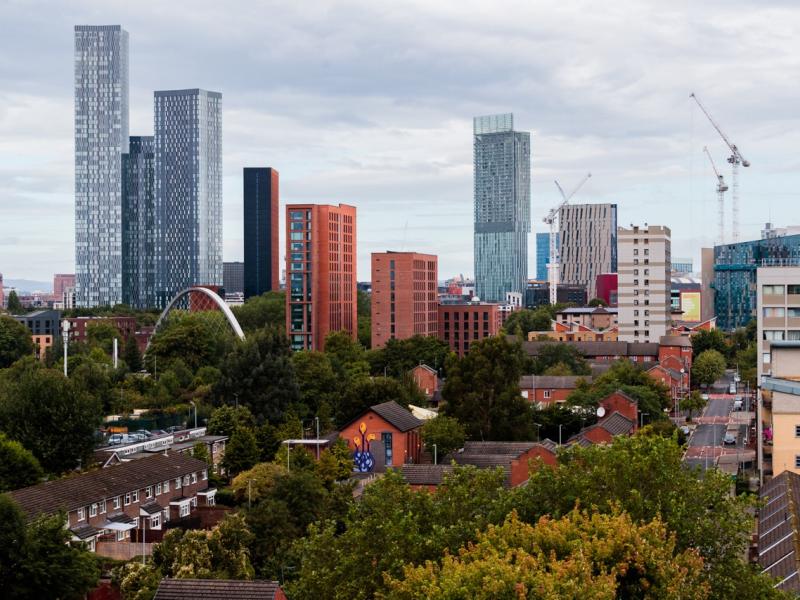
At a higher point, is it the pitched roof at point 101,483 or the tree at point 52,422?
the tree at point 52,422

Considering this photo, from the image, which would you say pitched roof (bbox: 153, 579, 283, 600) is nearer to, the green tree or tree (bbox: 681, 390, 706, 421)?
the green tree

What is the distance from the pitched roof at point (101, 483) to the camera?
45.8 meters

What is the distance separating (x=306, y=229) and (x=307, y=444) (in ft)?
242

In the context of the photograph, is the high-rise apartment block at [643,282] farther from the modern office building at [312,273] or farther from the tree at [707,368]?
the modern office building at [312,273]

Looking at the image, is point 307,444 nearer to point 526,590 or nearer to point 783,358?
point 783,358

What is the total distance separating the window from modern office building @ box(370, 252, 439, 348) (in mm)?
79370

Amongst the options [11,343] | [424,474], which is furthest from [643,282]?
[424,474]

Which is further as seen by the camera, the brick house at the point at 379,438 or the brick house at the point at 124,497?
the brick house at the point at 379,438

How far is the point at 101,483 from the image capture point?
51281mm

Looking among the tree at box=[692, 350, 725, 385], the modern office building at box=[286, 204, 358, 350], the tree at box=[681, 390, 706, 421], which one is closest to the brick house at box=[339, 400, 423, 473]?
the tree at box=[681, 390, 706, 421]

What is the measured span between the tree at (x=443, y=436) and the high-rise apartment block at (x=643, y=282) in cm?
8123

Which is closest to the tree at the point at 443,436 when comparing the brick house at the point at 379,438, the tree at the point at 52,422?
the brick house at the point at 379,438

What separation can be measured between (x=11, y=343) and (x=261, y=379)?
59170mm

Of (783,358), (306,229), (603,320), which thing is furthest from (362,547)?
(603,320)
